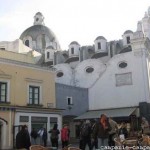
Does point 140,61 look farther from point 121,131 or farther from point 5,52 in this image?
point 121,131

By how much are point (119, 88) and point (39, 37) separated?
78.2 ft

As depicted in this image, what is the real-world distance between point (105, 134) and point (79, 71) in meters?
24.6

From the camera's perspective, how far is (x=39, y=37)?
5122 centimetres

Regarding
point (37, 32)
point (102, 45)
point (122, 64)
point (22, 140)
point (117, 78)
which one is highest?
point (37, 32)

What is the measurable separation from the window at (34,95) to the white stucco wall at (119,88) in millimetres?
9527

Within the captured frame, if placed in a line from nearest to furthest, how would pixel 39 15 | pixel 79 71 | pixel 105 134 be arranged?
pixel 105 134
pixel 79 71
pixel 39 15

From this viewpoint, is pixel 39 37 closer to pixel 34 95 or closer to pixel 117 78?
pixel 117 78

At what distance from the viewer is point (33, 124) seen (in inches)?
886

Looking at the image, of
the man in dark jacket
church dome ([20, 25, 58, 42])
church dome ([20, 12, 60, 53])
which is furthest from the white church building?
the man in dark jacket

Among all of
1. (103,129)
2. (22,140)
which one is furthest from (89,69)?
(22,140)

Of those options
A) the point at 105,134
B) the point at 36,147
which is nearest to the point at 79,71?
the point at 105,134

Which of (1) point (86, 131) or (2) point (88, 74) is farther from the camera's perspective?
(2) point (88, 74)

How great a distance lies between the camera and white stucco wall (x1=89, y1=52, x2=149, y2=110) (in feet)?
97.5

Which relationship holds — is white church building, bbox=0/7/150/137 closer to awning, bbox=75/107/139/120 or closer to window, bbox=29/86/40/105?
awning, bbox=75/107/139/120
